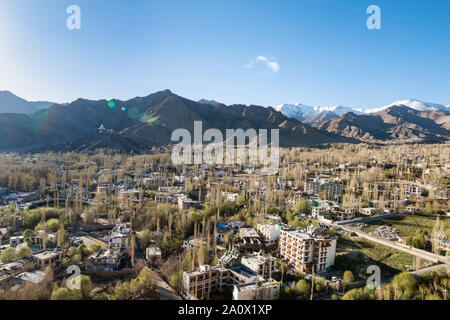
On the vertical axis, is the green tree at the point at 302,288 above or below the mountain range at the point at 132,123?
below

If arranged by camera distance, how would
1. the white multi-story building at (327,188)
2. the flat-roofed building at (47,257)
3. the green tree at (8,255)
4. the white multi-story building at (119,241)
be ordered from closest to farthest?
1. the flat-roofed building at (47,257)
2. the green tree at (8,255)
3. the white multi-story building at (119,241)
4. the white multi-story building at (327,188)

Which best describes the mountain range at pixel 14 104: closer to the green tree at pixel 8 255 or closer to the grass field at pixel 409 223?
the green tree at pixel 8 255

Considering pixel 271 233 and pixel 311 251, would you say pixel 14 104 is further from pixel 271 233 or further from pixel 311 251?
pixel 311 251

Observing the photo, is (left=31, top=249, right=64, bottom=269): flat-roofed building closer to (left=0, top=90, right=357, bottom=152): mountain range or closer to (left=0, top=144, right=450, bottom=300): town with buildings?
(left=0, top=144, right=450, bottom=300): town with buildings

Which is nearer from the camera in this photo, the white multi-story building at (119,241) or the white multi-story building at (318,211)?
the white multi-story building at (119,241)

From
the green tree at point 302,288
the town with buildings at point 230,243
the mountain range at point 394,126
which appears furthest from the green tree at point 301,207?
the mountain range at point 394,126

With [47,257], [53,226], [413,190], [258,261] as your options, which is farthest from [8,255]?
[413,190]

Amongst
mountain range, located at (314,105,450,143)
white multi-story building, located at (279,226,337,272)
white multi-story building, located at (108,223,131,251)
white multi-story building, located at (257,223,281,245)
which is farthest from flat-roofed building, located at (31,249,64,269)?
mountain range, located at (314,105,450,143)
